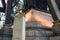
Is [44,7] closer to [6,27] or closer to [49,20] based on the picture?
[49,20]

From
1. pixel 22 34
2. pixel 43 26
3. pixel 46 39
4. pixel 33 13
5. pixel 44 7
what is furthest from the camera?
pixel 44 7

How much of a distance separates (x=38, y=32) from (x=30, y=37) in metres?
0.41

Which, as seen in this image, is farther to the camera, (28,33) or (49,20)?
(49,20)

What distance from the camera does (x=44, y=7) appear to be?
9844mm

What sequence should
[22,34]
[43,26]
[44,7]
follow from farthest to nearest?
[44,7] < [43,26] < [22,34]

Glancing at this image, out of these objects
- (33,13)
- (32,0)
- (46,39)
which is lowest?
(46,39)

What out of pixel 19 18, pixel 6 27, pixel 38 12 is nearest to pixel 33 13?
pixel 38 12

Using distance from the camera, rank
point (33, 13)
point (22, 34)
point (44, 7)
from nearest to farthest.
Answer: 1. point (22, 34)
2. point (33, 13)
3. point (44, 7)

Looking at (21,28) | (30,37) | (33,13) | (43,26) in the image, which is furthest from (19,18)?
(33,13)

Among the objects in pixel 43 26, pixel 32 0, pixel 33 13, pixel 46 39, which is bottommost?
pixel 46 39

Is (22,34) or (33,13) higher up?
(33,13)

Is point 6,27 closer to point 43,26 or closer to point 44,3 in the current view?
point 43,26

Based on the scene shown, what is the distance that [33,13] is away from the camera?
27.3ft

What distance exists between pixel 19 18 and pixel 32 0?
9.77 ft
